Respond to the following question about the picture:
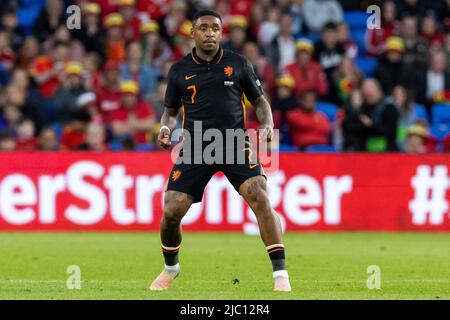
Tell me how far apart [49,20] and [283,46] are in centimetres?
429

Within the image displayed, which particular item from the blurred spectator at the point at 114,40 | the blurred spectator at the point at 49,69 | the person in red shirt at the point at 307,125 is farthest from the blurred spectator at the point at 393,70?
the blurred spectator at the point at 49,69

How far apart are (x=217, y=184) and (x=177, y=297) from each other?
27.7 ft

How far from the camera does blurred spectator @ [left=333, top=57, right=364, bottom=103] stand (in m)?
21.1

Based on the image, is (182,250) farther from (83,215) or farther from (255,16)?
(255,16)

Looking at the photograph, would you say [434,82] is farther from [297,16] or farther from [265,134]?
[265,134]

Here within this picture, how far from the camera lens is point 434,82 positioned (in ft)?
70.9

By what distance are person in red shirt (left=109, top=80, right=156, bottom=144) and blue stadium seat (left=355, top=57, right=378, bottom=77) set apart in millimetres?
4407

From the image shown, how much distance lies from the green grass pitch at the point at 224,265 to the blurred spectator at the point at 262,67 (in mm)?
3541

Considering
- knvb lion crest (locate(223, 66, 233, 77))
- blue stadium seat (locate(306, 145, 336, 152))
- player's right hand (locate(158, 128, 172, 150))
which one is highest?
knvb lion crest (locate(223, 66, 233, 77))

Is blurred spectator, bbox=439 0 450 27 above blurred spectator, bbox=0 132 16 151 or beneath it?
above

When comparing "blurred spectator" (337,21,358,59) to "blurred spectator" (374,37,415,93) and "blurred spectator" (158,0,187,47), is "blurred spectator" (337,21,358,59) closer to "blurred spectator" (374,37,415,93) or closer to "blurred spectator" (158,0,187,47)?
"blurred spectator" (374,37,415,93)

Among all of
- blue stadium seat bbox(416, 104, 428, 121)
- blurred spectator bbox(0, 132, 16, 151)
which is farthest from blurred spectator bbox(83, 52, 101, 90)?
blue stadium seat bbox(416, 104, 428, 121)
